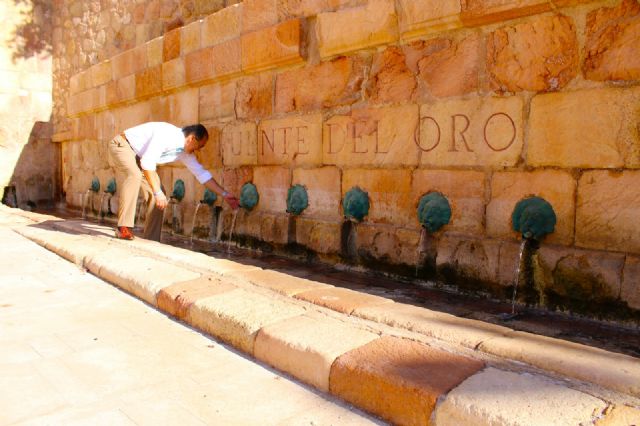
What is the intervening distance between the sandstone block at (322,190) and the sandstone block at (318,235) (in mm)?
59

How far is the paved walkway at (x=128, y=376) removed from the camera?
1552 mm

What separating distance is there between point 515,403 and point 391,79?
2306mm

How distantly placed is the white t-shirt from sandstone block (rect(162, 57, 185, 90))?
70 cm

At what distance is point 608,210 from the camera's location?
2.35 metres

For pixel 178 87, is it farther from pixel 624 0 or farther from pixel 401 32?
pixel 624 0

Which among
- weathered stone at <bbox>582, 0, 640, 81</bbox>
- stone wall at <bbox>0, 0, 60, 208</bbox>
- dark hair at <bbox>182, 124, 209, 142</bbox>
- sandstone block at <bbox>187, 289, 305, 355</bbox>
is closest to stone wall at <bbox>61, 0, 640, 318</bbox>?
weathered stone at <bbox>582, 0, 640, 81</bbox>

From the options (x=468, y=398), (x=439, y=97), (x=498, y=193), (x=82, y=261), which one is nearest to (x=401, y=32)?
(x=439, y=97)

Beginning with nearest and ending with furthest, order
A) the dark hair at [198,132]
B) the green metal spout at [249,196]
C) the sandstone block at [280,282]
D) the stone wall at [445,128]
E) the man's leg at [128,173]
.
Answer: the stone wall at [445,128] < the sandstone block at [280,282] < the green metal spout at [249,196] < the dark hair at [198,132] < the man's leg at [128,173]

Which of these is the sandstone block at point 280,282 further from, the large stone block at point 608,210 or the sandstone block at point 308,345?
the large stone block at point 608,210

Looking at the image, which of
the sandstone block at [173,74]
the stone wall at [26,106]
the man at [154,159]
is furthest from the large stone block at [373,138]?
the stone wall at [26,106]

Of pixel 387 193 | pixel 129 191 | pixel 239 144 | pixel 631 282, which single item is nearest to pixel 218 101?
pixel 239 144

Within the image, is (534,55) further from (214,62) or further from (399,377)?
(214,62)

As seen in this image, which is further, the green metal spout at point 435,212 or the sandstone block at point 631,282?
the green metal spout at point 435,212

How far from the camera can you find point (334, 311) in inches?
88.4
